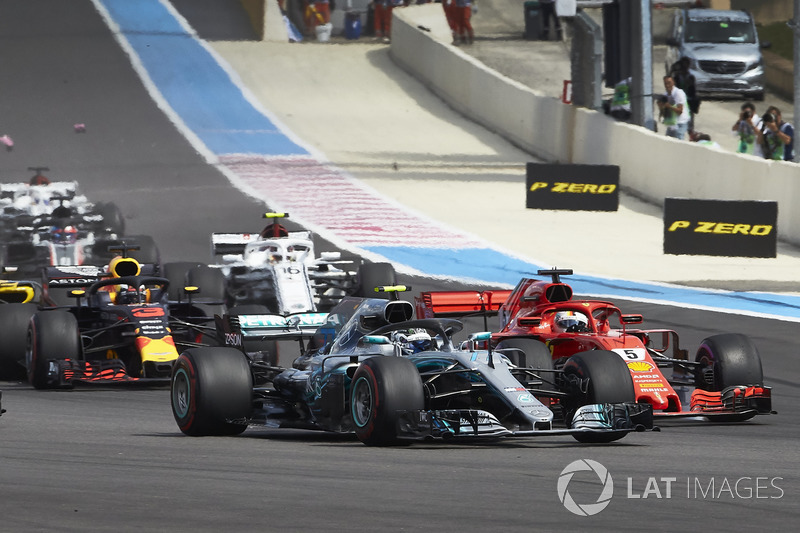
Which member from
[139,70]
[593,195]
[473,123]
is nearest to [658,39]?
[473,123]

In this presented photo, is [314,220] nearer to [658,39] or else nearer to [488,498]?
[488,498]

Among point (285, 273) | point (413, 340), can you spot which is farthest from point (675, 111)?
point (413, 340)

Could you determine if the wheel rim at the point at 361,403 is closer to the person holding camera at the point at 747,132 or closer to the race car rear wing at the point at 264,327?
the race car rear wing at the point at 264,327

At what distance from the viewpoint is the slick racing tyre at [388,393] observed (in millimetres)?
10914

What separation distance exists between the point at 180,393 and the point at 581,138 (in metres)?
22.4

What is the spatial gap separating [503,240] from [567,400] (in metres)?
14.7

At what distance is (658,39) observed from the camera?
48000mm

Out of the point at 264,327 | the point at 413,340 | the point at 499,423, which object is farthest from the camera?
the point at 264,327

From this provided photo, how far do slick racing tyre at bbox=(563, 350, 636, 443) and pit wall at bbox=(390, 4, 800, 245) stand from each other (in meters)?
14.5

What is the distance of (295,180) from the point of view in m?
32.3

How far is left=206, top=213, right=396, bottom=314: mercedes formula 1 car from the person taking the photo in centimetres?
1909

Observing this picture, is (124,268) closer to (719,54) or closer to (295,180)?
(295,180)

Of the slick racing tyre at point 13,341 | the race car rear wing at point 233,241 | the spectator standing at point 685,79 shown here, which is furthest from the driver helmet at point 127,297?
the spectator standing at point 685,79

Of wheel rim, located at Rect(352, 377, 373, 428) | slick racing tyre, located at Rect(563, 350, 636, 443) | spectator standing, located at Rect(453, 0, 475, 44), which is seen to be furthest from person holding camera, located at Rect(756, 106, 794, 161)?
wheel rim, located at Rect(352, 377, 373, 428)
